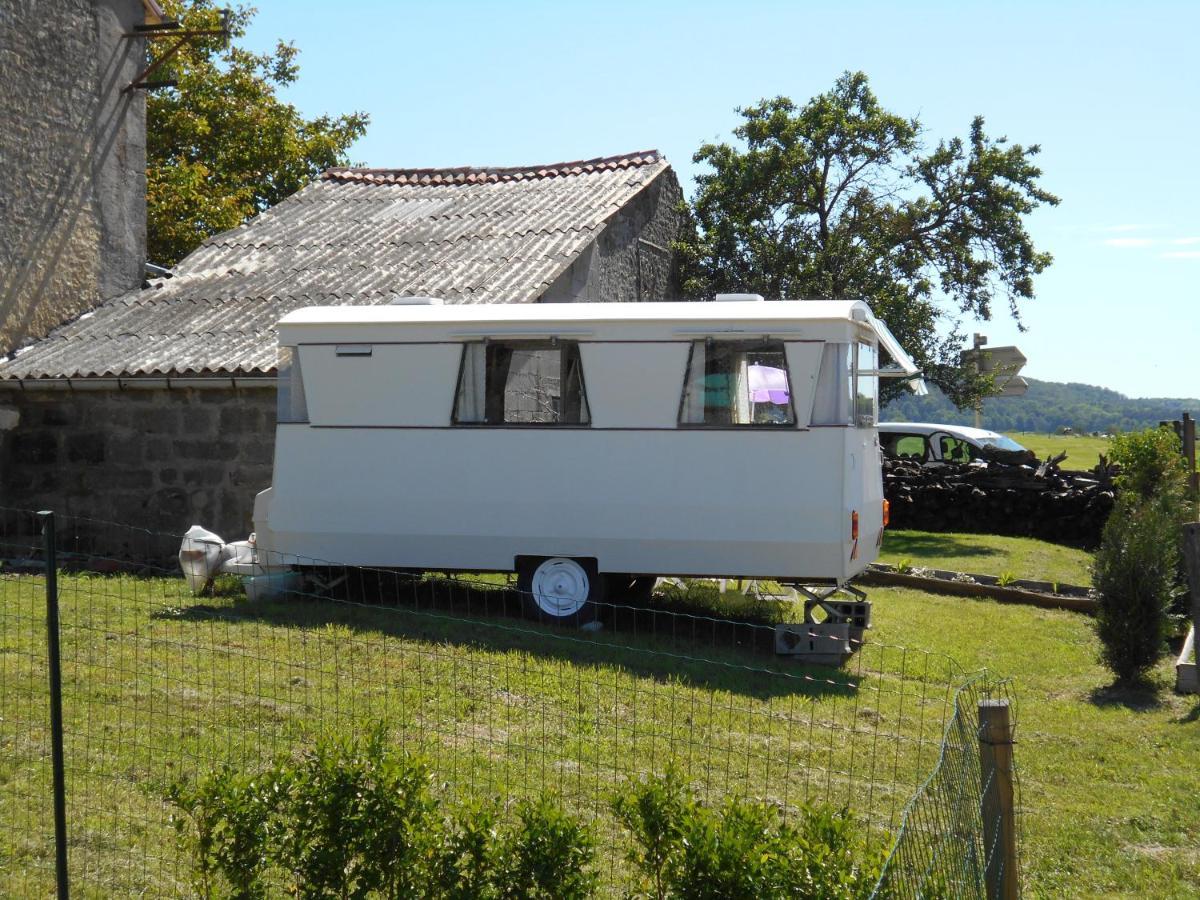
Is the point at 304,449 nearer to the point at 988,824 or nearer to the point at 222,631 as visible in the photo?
the point at 222,631

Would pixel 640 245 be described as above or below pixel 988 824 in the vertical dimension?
above

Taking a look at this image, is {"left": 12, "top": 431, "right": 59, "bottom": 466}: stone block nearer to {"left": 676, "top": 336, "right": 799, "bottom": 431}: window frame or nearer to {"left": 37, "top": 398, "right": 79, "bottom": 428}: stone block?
{"left": 37, "top": 398, "right": 79, "bottom": 428}: stone block

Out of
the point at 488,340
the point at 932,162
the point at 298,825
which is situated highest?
the point at 932,162

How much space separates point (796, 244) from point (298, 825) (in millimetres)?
20857

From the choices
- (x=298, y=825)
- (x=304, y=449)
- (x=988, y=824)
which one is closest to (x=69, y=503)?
(x=304, y=449)

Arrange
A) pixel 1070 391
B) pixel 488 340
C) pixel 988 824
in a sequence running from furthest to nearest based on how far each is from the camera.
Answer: pixel 1070 391 < pixel 488 340 < pixel 988 824

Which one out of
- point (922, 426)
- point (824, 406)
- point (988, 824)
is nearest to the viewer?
point (988, 824)

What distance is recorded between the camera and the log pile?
65.3 ft

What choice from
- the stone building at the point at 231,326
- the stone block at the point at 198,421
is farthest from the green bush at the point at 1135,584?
the stone block at the point at 198,421

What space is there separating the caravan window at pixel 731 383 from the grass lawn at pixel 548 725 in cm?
188

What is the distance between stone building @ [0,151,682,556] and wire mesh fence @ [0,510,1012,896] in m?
3.15

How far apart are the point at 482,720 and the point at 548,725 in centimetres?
39

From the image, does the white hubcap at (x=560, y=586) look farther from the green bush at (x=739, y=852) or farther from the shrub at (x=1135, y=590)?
the green bush at (x=739, y=852)

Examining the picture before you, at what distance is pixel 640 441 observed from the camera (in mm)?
10805
